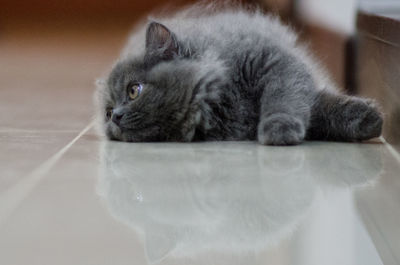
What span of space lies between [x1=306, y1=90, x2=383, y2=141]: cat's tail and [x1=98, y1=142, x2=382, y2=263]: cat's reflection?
0.05 metres

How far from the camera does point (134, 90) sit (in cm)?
206

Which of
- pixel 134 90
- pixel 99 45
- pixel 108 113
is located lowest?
pixel 99 45

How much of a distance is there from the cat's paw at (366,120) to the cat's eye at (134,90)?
0.62m

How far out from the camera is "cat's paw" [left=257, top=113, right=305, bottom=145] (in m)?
1.91

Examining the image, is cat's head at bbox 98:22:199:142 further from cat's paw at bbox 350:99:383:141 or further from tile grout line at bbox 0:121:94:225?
cat's paw at bbox 350:99:383:141

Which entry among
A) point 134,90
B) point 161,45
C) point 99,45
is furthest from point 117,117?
point 99,45

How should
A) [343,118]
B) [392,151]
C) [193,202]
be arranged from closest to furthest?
[193,202] < [392,151] < [343,118]

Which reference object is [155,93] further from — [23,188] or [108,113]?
[23,188]

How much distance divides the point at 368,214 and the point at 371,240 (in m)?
0.16

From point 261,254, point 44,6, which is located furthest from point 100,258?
point 44,6

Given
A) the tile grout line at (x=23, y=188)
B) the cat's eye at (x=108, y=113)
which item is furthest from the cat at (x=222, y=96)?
the tile grout line at (x=23, y=188)

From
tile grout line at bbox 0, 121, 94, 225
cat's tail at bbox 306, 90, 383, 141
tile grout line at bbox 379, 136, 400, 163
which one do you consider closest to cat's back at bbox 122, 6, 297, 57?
cat's tail at bbox 306, 90, 383, 141

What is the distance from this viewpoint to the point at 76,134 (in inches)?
89.4

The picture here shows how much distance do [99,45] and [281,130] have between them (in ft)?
10.1
